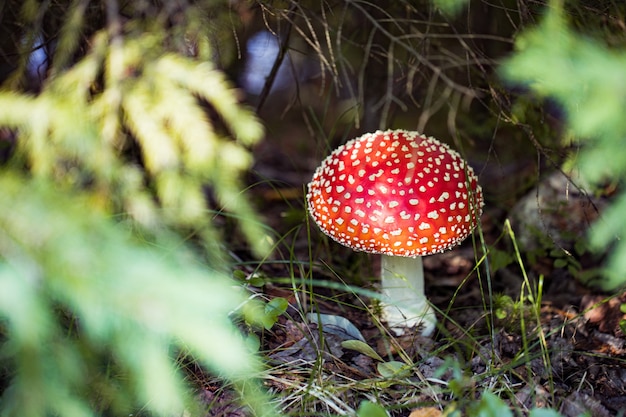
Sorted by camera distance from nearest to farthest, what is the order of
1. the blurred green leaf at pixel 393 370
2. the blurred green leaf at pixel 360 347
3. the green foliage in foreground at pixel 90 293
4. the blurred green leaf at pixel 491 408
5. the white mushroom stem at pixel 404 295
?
the green foliage in foreground at pixel 90 293 < the blurred green leaf at pixel 491 408 < the blurred green leaf at pixel 393 370 < the blurred green leaf at pixel 360 347 < the white mushroom stem at pixel 404 295

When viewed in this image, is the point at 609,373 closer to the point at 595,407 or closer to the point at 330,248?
the point at 595,407

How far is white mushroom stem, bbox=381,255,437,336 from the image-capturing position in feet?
10.6

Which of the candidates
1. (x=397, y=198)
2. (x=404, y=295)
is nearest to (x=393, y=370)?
(x=397, y=198)

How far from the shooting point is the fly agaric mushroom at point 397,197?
268 centimetres

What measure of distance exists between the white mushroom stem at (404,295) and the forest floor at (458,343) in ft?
0.30

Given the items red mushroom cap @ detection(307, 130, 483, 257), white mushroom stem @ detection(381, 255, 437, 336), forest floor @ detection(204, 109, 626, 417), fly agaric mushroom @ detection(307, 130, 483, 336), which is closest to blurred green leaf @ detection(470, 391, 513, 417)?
forest floor @ detection(204, 109, 626, 417)

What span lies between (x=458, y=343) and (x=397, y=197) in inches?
36.6

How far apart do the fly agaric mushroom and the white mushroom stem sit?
44cm

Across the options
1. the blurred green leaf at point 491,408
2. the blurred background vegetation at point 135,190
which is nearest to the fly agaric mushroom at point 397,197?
the blurred background vegetation at point 135,190

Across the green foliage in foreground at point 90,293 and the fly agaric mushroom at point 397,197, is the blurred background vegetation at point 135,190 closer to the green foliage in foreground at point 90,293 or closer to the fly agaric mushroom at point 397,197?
the green foliage in foreground at point 90,293

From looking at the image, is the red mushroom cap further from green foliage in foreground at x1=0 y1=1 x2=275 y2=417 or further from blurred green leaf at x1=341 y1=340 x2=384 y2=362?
green foliage in foreground at x1=0 y1=1 x2=275 y2=417

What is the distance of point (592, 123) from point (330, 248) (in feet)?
8.63

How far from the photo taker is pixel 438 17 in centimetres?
405

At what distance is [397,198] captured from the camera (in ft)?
8.78
